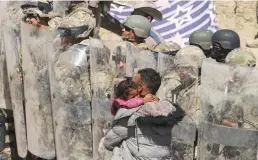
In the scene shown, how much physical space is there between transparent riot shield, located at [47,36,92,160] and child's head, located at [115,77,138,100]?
1180 millimetres

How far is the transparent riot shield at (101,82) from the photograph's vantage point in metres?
5.25


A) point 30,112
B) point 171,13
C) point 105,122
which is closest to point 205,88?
point 105,122

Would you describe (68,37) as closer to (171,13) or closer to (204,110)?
(204,110)

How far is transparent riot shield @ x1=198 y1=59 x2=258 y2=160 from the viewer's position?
432 centimetres

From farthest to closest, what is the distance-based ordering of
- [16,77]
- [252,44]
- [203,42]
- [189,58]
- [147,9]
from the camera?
[252,44] < [147,9] < [16,77] < [203,42] < [189,58]

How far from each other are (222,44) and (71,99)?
5.12ft

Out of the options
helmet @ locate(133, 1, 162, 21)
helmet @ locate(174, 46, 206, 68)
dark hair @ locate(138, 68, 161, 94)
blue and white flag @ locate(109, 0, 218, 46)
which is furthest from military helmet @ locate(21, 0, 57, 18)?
blue and white flag @ locate(109, 0, 218, 46)

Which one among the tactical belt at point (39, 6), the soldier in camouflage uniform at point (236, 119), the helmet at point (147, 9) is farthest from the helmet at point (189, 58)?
the helmet at point (147, 9)

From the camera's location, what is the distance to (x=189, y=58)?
5113 millimetres

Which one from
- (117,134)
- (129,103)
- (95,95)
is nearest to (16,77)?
(95,95)

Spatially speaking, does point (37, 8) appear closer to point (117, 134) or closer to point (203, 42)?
point (203, 42)

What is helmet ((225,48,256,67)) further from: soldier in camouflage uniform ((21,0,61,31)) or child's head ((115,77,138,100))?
soldier in camouflage uniform ((21,0,61,31))

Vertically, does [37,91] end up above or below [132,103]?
below

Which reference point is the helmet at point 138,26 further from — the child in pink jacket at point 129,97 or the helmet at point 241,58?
the child in pink jacket at point 129,97
